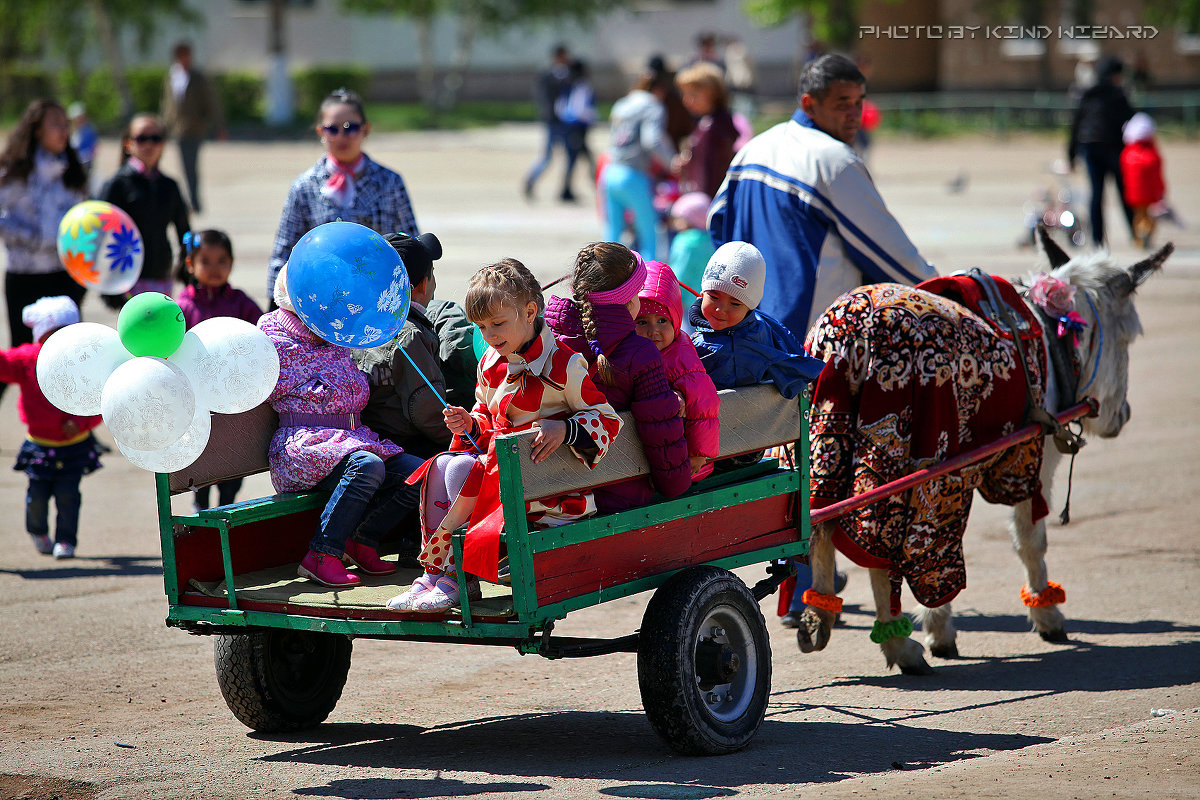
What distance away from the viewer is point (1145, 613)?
702 centimetres

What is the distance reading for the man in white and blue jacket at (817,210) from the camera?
6391 mm

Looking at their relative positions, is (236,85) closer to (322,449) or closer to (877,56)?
(877,56)

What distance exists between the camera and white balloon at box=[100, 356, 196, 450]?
14.8ft

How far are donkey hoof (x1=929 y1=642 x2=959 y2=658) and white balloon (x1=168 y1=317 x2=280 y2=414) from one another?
328 cm

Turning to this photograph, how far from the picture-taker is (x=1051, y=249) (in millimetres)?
7250

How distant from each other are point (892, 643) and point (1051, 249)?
7.68 feet

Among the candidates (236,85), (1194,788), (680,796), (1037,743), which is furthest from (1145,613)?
(236,85)

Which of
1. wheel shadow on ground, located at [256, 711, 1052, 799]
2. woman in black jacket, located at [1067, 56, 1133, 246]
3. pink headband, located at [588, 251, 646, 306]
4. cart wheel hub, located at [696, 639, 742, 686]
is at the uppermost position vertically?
woman in black jacket, located at [1067, 56, 1133, 246]

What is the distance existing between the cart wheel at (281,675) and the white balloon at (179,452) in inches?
29.7

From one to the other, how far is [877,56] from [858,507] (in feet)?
138

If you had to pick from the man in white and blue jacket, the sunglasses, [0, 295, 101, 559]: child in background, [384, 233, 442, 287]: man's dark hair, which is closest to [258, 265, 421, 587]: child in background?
[384, 233, 442, 287]: man's dark hair

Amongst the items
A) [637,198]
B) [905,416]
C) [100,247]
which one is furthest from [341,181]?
[637,198]

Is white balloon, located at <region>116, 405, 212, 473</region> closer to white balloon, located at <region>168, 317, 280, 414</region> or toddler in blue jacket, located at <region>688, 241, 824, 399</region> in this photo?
white balloon, located at <region>168, 317, 280, 414</region>

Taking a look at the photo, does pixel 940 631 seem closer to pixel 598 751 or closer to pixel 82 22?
pixel 598 751
